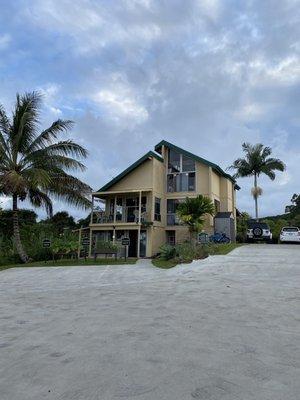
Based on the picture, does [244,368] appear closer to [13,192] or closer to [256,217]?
[13,192]

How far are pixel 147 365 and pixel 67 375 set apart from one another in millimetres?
870

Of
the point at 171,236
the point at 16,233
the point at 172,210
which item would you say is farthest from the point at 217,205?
the point at 16,233

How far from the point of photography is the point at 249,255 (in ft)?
67.4

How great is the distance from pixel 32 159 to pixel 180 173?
12.1 metres

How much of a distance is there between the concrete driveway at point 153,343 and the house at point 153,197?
58.9ft

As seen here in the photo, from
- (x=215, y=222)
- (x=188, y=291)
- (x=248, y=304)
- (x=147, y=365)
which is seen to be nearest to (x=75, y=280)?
(x=188, y=291)

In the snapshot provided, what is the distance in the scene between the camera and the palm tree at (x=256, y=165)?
139 ft

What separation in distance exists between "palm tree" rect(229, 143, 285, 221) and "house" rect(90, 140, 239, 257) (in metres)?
10.2

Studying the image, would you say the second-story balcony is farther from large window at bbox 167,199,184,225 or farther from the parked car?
the parked car

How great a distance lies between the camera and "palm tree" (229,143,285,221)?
42469 millimetres

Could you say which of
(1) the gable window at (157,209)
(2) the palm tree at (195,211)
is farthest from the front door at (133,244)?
(2) the palm tree at (195,211)

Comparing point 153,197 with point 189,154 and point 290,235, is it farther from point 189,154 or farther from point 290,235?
point 290,235

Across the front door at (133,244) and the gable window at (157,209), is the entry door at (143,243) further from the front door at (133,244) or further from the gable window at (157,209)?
the gable window at (157,209)

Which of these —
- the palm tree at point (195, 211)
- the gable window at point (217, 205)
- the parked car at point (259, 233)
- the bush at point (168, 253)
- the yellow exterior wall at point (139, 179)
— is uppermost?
the yellow exterior wall at point (139, 179)
